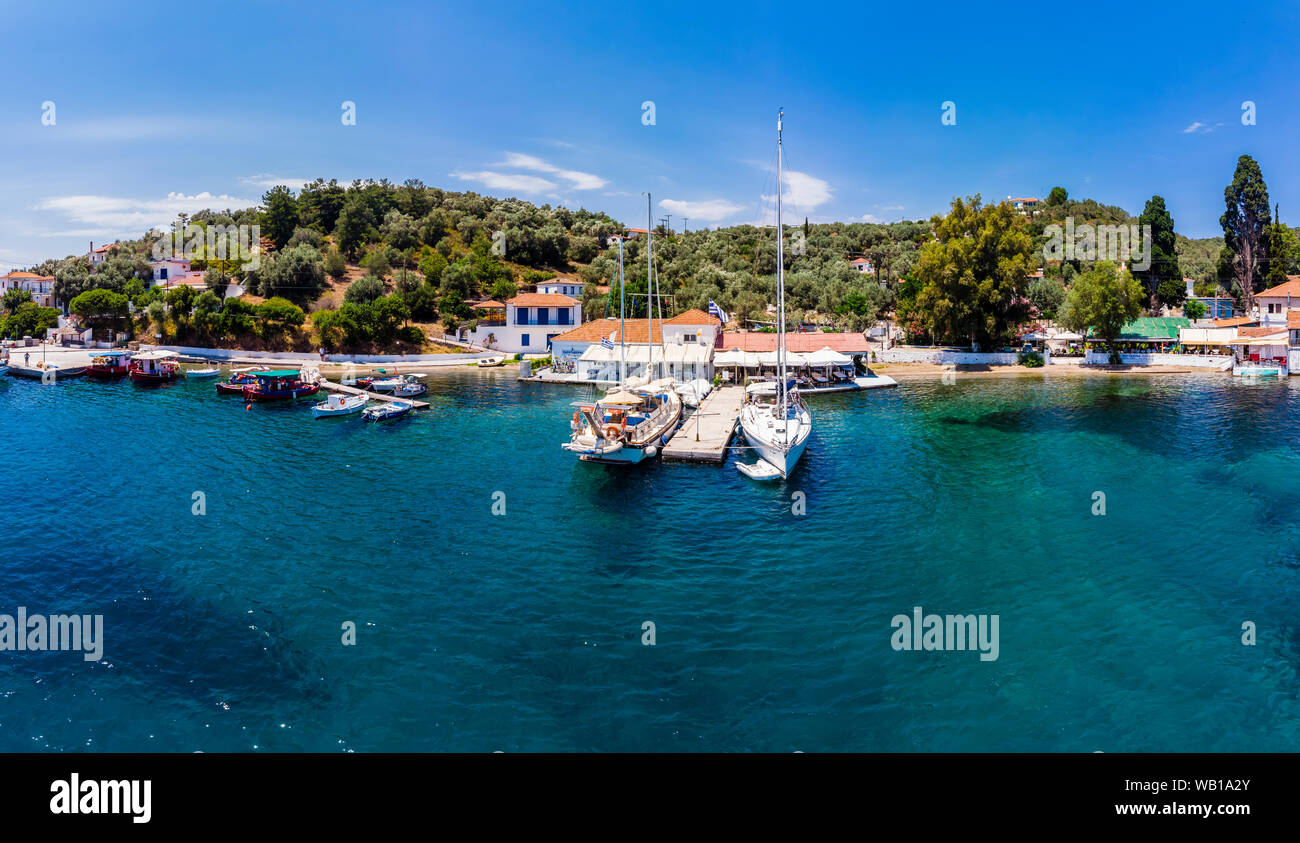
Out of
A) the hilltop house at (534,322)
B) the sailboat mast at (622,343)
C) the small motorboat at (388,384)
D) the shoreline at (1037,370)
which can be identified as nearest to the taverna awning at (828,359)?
the shoreline at (1037,370)

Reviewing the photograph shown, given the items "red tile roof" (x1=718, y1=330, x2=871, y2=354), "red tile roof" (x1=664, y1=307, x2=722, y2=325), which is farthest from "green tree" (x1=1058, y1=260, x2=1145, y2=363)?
"red tile roof" (x1=664, y1=307, x2=722, y2=325)

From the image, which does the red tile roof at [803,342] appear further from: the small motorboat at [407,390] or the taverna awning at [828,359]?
the small motorboat at [407,390]

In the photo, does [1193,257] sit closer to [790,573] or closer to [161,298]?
[790,573]

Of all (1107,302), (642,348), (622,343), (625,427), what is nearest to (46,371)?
(642,348)

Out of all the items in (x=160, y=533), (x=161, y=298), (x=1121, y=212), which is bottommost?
(x=160, y=533)

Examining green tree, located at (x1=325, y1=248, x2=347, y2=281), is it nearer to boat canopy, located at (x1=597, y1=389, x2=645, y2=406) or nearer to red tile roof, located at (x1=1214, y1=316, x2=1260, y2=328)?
boat canopy, located at (x1=597, y1=389, x2=645, y2=406)
